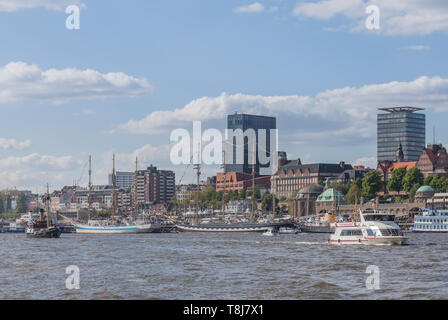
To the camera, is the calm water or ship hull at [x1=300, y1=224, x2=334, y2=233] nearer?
the calm water

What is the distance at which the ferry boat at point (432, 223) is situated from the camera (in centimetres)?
15825

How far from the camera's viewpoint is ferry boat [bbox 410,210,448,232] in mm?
158250

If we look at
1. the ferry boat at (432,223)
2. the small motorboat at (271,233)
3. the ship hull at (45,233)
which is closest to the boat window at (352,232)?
the small motorboat at (271,233)

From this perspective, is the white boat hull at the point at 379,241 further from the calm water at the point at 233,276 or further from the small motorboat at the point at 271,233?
the small motorboat at the point at 271,233

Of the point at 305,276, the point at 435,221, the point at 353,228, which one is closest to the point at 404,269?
the point at 305,276

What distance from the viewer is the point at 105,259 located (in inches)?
2479

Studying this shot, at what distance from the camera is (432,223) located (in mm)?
159625

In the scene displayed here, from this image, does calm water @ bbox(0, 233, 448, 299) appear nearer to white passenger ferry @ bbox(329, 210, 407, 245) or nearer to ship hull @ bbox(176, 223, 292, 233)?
white passenger ferry @ bbox(329, 210, 407, 245)

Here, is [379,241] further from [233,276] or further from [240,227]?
[240,227]

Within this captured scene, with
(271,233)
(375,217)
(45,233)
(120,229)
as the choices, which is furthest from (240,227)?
(375,217)

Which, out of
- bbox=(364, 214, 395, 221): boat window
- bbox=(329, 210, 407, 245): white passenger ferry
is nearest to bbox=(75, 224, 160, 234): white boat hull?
bbox=(364, 214, 395, 221): boat window
